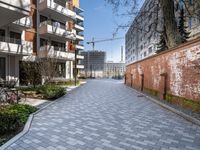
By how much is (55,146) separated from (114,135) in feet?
5.16

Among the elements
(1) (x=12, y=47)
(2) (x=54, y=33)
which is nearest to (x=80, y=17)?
(2) (x=54, y=33)

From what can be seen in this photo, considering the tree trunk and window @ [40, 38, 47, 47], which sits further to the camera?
window @ [40, 38, 47, 47]

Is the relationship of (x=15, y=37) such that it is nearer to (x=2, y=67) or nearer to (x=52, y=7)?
(x=2, y=67)

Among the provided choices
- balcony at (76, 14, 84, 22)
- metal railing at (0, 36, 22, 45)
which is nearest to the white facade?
metal railing at (0, 36, 22, 45)

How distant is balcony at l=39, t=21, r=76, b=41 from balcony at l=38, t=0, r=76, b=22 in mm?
1155

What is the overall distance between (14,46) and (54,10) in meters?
8.15

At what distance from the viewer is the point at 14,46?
1823cm

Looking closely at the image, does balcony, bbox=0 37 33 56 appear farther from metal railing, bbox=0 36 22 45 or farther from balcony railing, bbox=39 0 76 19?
balcony railing, bbox=39 0 76 19

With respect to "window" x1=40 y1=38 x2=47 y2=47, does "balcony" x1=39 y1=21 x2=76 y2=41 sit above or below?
above

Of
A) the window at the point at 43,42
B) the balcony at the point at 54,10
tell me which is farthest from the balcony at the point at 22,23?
the window at the point at 43,42

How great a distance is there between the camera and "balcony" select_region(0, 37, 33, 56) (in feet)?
57.1

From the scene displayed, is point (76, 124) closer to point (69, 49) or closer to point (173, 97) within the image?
point (173, 97)

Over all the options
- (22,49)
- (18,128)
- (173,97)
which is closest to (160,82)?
(173,97)

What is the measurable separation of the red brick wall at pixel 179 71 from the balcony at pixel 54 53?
11.6 metres
